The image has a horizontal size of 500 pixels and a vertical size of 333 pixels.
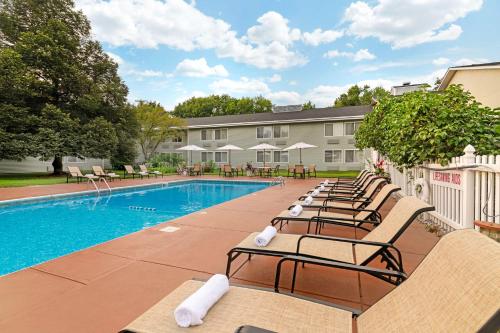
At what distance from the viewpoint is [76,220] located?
23.7 ft

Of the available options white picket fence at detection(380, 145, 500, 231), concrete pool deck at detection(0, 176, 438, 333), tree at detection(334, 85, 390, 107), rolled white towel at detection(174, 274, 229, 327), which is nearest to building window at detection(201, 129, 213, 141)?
concrete pool deck at detection(0, 176, 438, 333)

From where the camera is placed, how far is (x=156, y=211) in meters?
8.50

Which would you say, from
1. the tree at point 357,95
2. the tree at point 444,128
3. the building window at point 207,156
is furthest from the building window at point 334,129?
the tree at point 357,95

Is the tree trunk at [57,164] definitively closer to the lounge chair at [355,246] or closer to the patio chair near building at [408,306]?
the lounge chair at [355,246]

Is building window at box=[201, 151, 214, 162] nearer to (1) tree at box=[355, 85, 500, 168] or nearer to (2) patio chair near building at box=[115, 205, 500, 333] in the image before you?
(1) tree at box=[355, 85, 500, 168]

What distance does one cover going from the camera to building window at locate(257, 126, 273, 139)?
25.3 m

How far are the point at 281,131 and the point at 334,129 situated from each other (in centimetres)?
472

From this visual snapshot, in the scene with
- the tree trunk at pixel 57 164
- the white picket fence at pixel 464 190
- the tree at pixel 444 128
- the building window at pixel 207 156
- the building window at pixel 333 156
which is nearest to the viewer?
the white picket fence at pixel 464 190

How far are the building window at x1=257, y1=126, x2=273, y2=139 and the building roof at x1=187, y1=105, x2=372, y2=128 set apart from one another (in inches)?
26.1

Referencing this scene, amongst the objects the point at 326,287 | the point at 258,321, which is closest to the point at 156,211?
the point at 326,287

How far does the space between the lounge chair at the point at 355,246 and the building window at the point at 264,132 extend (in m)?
22.4

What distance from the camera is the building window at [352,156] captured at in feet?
74.2

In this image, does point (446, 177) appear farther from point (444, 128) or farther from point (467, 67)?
point (467, 67)

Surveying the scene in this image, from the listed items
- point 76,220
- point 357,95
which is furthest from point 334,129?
point 357,95
